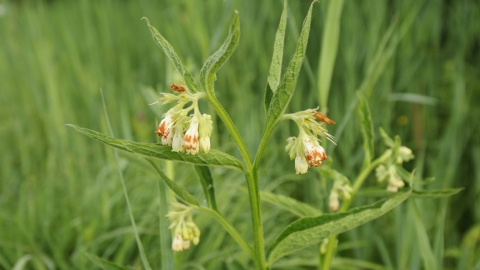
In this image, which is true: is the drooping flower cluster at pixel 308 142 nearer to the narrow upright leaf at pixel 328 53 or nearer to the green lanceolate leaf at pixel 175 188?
the green lanceolate leaf at pixel 175 188

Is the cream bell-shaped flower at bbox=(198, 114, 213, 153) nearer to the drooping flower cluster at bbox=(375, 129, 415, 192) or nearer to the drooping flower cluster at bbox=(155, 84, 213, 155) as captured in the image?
the drooping flower cluster at bbox=(155, 84, 213, 155)

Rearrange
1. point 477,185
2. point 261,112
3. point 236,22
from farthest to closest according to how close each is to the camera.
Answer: point 261,112
point 477,185
point 236,22

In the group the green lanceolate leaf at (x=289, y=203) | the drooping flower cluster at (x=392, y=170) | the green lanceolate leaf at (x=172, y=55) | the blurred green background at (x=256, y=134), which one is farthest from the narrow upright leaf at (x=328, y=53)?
the green lanceolate leaf at (x=172, y=55)

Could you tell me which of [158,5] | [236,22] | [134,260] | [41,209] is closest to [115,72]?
[158,5]

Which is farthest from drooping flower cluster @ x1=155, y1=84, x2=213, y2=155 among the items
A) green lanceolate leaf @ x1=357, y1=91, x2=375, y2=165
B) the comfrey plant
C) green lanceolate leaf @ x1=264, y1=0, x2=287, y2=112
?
green lanceolate leaf @ x1=357, y1=91, x2=375, y2=165

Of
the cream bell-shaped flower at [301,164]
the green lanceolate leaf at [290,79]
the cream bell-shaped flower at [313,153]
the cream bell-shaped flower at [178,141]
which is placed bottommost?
the cream bell-shaped flower at [301,164]

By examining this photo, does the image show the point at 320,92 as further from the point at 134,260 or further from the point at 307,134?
the point at 134,260

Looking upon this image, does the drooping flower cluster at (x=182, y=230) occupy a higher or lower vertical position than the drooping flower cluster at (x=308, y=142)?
lower
